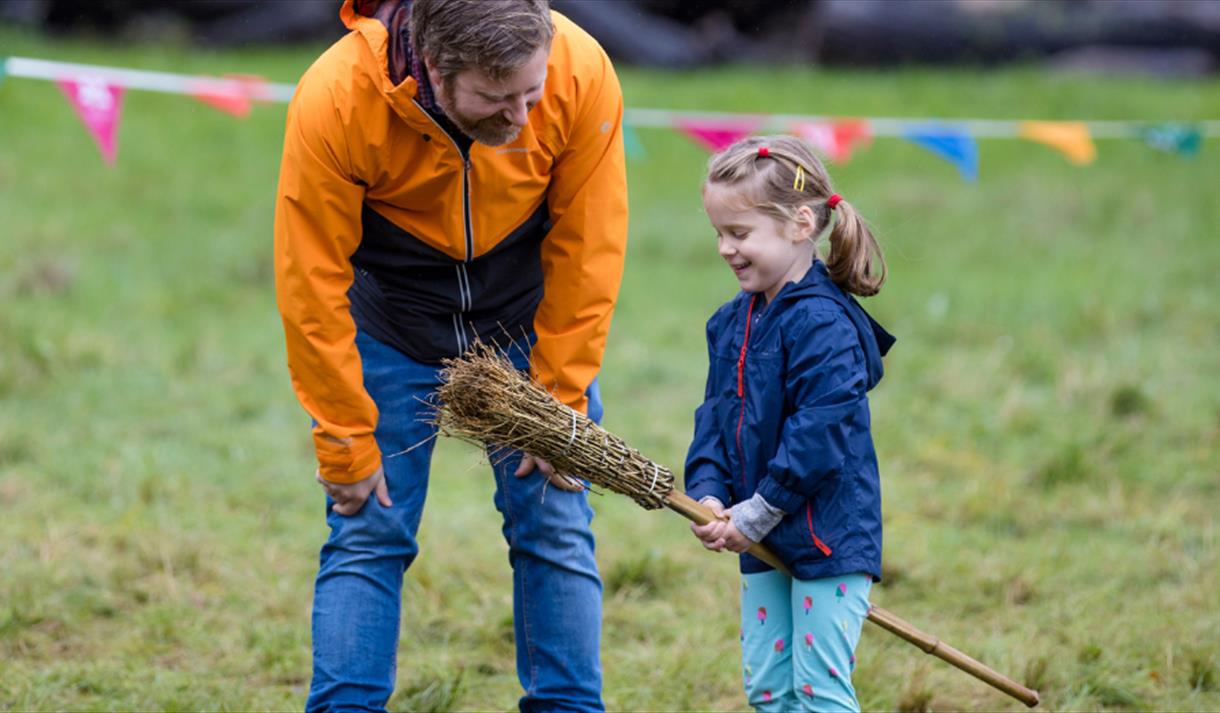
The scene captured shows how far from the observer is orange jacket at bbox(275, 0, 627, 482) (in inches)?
113

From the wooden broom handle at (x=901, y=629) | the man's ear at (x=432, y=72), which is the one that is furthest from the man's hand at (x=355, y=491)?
the man's ear at (x=432, y=72)

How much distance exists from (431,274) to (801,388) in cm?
86

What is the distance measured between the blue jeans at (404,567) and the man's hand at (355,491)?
0.08 ft

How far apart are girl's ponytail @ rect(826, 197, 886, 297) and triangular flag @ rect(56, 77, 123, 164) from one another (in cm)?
411

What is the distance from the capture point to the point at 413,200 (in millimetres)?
3010

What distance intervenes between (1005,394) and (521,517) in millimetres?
3951

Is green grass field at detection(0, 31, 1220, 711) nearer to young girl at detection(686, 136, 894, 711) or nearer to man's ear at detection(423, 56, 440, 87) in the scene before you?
young girl at detection(686, 136, 894, 711)

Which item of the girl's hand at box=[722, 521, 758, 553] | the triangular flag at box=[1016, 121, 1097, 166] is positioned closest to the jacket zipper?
the girl's hand at box=[722, 521, 758, 553]

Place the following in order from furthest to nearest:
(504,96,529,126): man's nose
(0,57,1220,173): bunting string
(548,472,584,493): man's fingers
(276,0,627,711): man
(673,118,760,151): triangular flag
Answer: (673,118,760,151): triangular flag → (0,57,1220,173): bunting string → (548,472,584,493): man's fingers → (276,0,627,711): man → (504,96,529,126): man's nose

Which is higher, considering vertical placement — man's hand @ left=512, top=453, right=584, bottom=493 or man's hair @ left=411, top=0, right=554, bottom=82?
man's hair @ left=411, top=0, right=554, bottom=82

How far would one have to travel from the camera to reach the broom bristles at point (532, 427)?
2.96 metres

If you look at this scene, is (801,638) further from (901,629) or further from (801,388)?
(801,388)

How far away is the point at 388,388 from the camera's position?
125 inches

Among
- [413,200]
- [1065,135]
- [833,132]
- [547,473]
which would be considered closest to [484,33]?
[413,200]
